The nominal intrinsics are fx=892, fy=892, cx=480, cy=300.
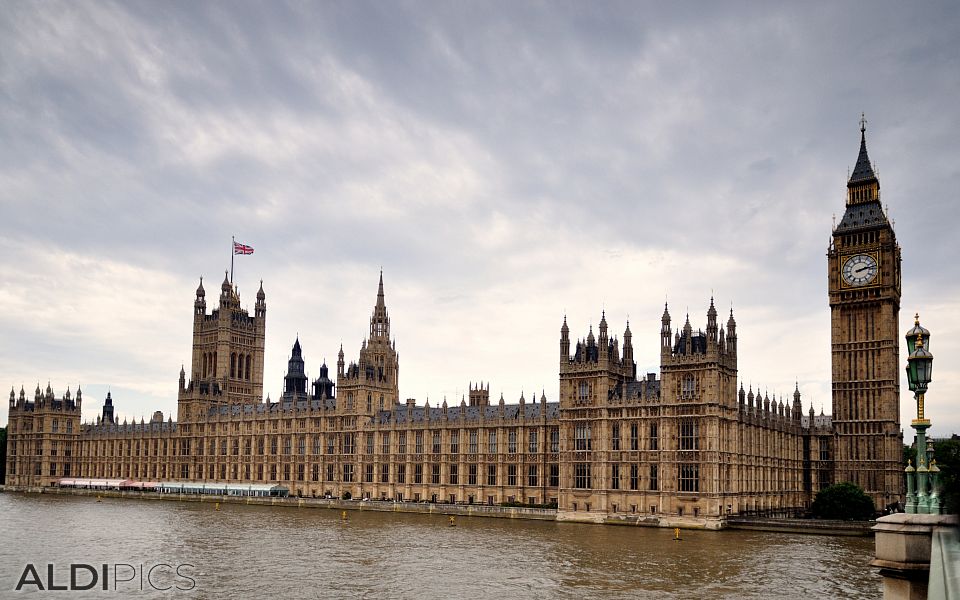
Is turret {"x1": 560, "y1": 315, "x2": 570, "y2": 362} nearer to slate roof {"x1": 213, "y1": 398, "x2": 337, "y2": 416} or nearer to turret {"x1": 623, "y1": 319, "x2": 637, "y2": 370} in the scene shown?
turret {"x1": 623, "y1": 319, "x2": 637, "y2": 370}

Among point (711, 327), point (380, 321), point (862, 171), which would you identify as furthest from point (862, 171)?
point (380, 321)

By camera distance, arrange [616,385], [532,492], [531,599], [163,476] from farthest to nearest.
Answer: [163,476], [532,492], [616,385], [531,599]

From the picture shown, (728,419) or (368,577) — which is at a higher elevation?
(728,419)

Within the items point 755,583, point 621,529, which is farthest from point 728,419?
point 755,583

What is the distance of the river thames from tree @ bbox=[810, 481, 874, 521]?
12.3 m

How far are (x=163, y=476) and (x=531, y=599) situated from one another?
145 m

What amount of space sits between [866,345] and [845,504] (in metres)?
27.4

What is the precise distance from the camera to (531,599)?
53.5m

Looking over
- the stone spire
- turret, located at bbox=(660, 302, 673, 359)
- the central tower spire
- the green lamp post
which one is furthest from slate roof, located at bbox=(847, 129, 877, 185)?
the green lamp post

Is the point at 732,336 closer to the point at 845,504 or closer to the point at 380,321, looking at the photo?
the point at 845,504

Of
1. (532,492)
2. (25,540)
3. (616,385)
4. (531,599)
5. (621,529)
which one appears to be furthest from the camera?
(532,492)

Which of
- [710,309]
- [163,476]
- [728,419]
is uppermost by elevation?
[710,309]

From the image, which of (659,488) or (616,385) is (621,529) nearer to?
(659,488)

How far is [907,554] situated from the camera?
20172mm
